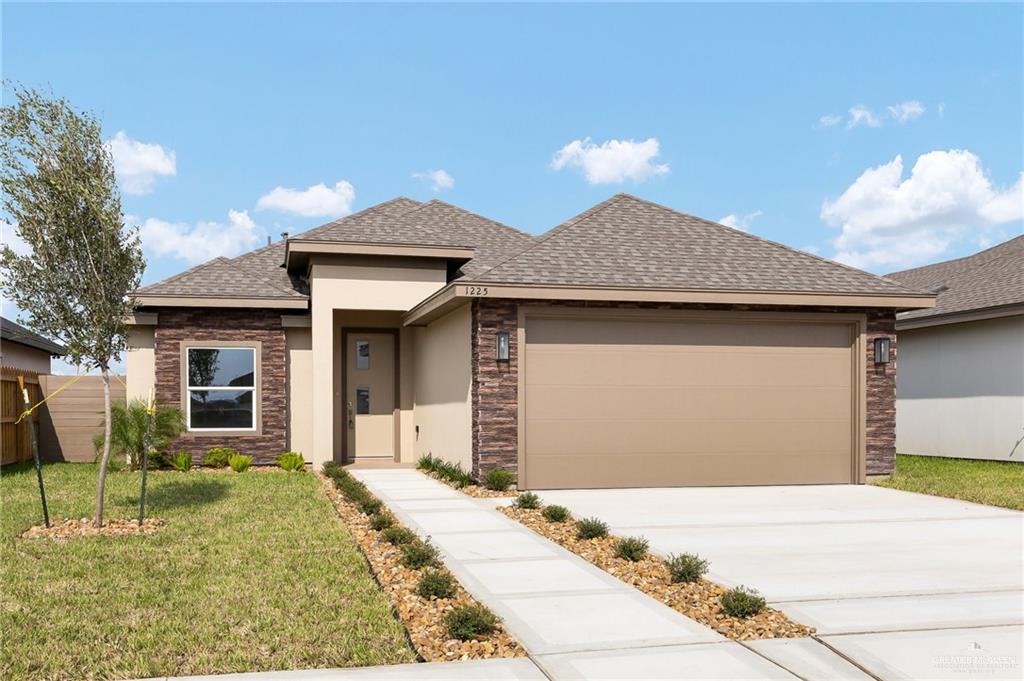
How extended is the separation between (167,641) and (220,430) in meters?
11.5

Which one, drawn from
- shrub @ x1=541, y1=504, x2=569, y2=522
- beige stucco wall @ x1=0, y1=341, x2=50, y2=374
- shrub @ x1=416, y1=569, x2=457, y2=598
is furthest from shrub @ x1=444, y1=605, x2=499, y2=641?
beige stucco wall @ x1=0, y1=341, x2=50, y2=374

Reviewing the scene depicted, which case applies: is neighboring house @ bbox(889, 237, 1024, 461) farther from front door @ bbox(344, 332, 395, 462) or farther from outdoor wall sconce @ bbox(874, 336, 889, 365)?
front door @ bbox(344, 332, 395, 462)

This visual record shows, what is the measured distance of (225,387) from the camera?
16.2 m

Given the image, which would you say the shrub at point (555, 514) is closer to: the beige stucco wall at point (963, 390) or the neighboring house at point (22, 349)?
the beige stucco wall at point (963, 390)

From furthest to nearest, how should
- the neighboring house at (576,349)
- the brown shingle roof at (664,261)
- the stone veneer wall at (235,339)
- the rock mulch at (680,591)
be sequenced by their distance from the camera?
the stone veneer wall at (235,339)
the brown shingle roof at (664,261)
the neighboring house at (576,349)
the rock mulch at (680,591)

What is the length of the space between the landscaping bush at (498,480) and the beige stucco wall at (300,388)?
5.49 meters

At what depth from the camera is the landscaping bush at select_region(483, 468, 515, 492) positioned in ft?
40.0

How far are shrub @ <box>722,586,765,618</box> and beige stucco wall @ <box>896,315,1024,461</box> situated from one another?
14.0 meters

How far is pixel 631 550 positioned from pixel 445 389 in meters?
7.69

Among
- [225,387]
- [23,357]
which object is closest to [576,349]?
[225,387]

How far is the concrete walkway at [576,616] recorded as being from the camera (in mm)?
4645

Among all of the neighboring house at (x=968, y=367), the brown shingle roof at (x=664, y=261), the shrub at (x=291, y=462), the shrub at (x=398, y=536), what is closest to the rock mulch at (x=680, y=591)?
the shrub at (x=398, y=536)

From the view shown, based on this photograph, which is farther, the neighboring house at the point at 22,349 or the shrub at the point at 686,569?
the neighboring house at the point at 22,349

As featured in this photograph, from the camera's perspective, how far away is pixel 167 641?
5168 mm
